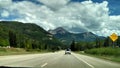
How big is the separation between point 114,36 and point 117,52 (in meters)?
6.72

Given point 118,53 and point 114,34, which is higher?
point 114,34

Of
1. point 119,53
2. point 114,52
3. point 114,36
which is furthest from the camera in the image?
point 114,52

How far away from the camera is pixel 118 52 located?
190 feet

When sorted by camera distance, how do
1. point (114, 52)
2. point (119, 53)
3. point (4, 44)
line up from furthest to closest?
point (4, 44), point (114, 52), point (119, 53)

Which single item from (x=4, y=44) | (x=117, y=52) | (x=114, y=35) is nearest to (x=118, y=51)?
(x=117, y=52)

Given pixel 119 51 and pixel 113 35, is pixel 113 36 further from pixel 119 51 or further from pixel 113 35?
pixel 119 51

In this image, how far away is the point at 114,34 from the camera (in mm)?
53250

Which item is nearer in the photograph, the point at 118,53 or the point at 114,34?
the point at 114,34

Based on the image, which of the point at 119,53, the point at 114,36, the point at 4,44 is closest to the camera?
the point at 114,36

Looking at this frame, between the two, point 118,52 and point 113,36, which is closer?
point 113,36

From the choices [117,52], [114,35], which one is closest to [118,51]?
[117,52]

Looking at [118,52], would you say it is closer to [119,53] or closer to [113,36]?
[119,53]

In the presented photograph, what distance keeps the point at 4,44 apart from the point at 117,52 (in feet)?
486

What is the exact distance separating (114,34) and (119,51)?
606 cm
